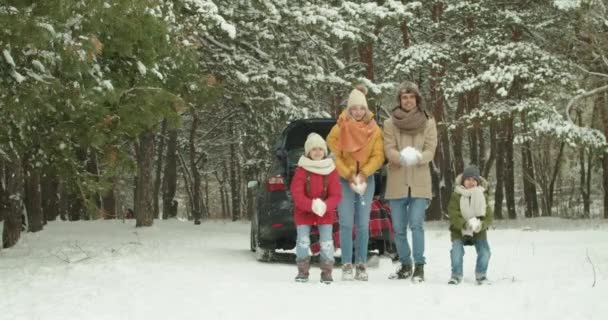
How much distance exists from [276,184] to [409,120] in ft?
8.12

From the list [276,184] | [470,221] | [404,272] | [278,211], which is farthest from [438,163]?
[470,221]

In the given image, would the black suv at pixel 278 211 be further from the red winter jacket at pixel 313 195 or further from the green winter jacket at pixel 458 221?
the green winter jacket at pixel 458 221

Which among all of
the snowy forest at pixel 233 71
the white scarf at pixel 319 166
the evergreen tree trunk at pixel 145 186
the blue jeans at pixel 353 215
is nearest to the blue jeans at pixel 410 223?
the blue jeans at pixel 353 215

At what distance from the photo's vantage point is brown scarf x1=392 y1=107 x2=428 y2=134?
715 centimetres

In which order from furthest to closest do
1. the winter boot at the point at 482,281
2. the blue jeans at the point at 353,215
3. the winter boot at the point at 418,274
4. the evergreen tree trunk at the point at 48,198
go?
1. the evergreen tree trunk at the point at 48,198
2. the blue jeans at the point at 353,215
3. the winter boot at the point at 418,274
4. the winter boot at the point at 482,281

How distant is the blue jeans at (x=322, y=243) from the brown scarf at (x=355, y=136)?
815 millimetres

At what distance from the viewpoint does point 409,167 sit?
7113 mm

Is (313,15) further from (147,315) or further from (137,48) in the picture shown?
(147,315)

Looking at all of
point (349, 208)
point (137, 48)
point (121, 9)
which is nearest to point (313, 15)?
point (137, 48)

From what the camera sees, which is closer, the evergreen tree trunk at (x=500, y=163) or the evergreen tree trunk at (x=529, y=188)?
the evergreen tree trunk at (x=500, y=163)

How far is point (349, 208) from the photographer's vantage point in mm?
7328

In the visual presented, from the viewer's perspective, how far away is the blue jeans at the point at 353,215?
24.0 feet

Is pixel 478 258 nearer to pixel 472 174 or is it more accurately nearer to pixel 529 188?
pixel 472 174

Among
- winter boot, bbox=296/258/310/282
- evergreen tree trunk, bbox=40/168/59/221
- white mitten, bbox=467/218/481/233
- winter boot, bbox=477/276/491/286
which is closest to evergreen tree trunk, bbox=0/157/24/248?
winter boot, bbox=296/258/310/282
